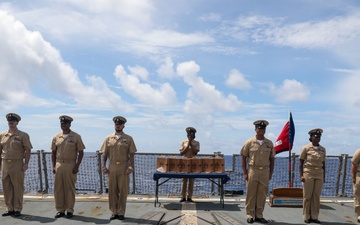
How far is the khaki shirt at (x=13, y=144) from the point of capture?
770 centimetres

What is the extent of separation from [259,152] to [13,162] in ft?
16.9

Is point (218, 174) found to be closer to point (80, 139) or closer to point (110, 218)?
point (110, 218)

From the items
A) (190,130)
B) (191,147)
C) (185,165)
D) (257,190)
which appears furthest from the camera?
(191,147)

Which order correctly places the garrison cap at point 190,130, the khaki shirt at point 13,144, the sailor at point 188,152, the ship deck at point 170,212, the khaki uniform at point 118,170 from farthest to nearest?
1. the sailor at point 188,152
2. the garrison cap at point 190,130
3. the khaki shirt at point 13,144
4. the khaki uniform at point 118,170
5. the ship deck at point 170,212

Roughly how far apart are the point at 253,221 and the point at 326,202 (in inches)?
137

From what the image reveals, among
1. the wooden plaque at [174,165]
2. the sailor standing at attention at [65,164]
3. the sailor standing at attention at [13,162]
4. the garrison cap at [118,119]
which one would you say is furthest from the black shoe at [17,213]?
the wooden plaque at [174,165]

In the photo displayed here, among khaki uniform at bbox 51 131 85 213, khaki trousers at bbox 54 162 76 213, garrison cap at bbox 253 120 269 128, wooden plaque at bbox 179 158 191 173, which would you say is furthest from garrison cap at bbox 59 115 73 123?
garrison cap at bbox 253 120 269 128

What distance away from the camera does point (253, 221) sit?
7402 millimetres

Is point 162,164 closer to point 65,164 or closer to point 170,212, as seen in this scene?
point 170,212

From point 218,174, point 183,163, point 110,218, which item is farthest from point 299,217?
point 110,218

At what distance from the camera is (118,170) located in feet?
25.0

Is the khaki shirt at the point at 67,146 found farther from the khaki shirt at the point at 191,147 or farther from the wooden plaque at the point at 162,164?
the khaki shirt at the point at 191,147

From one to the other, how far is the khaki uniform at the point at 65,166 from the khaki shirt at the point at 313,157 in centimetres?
468

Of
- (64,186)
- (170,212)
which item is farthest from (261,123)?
(64,186)
